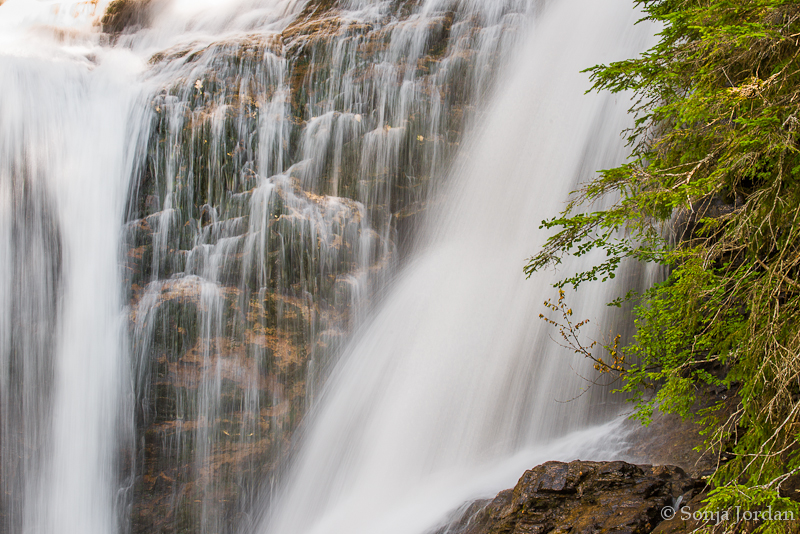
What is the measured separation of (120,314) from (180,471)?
3.09 meters

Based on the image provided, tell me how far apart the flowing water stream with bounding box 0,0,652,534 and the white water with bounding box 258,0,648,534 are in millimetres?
47

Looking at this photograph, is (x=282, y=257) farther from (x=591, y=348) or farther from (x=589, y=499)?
(x=589, y=499)

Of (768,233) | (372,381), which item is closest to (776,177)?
(768,233)

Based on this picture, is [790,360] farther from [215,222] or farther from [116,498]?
[116,498]

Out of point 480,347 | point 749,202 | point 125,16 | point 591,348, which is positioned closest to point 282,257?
point 480,347

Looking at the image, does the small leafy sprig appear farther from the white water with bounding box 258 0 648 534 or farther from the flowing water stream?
the flowing water stream

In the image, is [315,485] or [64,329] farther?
[64,329]

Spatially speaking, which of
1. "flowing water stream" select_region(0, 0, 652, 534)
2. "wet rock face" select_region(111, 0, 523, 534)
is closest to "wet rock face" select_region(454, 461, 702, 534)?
"flowing water stream" select_region(0, 0, 652, 534)

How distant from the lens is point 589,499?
15.5 feet

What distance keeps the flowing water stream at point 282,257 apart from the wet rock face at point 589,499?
2330 mm

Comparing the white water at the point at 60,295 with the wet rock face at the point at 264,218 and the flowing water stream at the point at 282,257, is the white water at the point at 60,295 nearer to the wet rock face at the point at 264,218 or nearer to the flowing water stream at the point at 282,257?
the flowing water stream at the point at 282,257

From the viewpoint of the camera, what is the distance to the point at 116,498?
29.3 ft

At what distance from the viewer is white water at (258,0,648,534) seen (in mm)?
7000

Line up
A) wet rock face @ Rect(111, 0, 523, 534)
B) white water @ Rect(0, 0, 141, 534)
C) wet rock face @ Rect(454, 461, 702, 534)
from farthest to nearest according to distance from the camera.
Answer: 1. wet rock face @ Rect(111, 0, 523, 534)
2. white water @ Rect(0, 0, 141, 534)
3. wet rock face @ Rect(454, 461, 702, 534)
